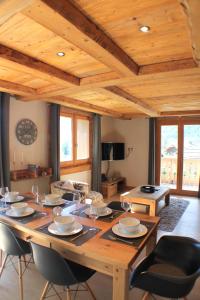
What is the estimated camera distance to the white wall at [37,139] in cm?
386

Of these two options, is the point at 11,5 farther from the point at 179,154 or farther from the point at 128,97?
the point at 179,154

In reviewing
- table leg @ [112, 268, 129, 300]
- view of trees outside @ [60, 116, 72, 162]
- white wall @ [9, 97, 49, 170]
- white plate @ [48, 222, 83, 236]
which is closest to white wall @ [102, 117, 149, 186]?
view of trees outside @ [60, 116, 72, 162]

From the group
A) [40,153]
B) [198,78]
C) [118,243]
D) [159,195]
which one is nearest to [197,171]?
[159,195]

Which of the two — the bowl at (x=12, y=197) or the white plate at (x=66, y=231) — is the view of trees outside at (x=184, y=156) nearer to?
the bowl at (x=12, y=197)

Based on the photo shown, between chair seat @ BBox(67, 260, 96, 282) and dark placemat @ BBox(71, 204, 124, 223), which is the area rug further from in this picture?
chair seat @ BBox(67, 260, 96, 282)

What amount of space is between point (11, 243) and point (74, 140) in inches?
142

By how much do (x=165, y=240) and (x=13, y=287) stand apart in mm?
1629

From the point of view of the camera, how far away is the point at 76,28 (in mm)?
1521

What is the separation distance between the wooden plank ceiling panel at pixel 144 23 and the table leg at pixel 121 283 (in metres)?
1.71

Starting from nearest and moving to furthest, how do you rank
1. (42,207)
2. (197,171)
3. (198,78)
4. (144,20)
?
(144,20), (42,207), (198,78), (197,171)

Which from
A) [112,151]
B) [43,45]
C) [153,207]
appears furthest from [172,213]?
[43,45]

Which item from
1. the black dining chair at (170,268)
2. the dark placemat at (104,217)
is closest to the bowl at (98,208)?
the dark placemat at (104,217)

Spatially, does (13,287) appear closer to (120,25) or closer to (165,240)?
(165,240)

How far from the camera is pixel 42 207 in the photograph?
2480mm
